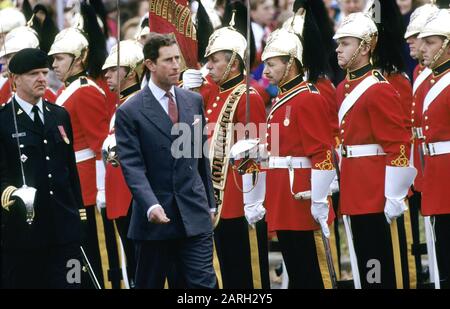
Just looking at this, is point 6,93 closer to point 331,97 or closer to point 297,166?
point 331,97

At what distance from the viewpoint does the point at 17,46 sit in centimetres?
1322

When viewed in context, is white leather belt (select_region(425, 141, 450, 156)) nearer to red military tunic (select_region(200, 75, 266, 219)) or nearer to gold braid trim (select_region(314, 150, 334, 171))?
gold braid trim (select_region(314, 150, 334, 171))

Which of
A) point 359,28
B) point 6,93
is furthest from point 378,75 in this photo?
point 6,93

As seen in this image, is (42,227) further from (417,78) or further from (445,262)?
(417,78)

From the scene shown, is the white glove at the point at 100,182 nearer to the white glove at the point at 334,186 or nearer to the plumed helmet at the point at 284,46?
the white glove at the point at 334,186

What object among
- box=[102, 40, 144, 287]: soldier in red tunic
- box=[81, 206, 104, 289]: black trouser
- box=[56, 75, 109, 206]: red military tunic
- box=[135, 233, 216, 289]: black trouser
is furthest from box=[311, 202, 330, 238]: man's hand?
box=[81, 206, 104, 289]: black trouser

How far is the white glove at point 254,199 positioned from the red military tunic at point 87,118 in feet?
5.42

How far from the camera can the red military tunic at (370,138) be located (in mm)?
10617

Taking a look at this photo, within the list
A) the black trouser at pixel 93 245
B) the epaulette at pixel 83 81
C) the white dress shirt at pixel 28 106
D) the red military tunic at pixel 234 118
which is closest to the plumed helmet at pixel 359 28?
the red military tunic at pixel 234 118

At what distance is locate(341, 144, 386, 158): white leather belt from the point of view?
10.8 meters

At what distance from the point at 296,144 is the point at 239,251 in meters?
1.20

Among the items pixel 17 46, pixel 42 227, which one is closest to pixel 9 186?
pixel 42 227

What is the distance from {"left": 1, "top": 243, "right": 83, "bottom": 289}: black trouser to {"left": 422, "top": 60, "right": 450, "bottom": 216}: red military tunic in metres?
→ 2.33
